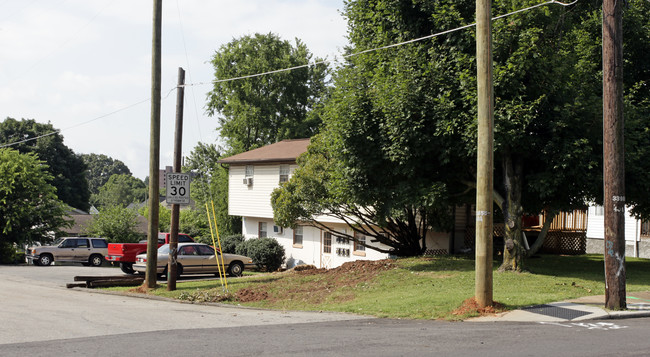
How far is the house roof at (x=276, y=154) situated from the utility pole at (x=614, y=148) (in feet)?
69.1

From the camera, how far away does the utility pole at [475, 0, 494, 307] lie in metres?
12.1

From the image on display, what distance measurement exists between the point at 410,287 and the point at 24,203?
99.2 ft

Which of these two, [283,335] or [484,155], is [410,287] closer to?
[484,155]

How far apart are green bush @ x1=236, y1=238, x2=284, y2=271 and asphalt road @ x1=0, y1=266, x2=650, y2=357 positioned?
1840 centimetres

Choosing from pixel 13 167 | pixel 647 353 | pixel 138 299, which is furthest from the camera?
pixel 13 167

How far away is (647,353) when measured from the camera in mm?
8266

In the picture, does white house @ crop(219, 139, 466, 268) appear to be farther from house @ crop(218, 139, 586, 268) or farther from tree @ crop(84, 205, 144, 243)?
tree @ crop(84, 205, 144, 243)

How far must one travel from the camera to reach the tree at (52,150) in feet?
208

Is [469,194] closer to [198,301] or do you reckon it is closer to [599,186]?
[599,186]

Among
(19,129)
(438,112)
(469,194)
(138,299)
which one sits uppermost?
(19,129)

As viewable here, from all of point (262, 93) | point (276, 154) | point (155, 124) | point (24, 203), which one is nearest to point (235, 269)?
point (276, 154)

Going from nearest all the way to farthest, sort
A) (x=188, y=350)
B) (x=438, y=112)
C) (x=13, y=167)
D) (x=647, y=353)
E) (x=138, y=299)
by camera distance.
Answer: (x=647, y=353) < (x=188, y=350) < (x=438, y=112) < (x=138, y=299) < (x=13, y=167)

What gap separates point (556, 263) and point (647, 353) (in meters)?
14.3

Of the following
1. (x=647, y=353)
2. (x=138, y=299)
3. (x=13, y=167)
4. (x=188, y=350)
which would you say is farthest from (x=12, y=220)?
(x=647, y=353)
